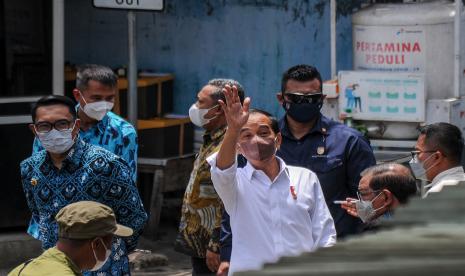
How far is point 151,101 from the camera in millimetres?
9930

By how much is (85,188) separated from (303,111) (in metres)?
1.19

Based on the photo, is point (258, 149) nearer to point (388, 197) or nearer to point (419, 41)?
point (388, 197)

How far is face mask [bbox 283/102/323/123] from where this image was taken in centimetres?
566

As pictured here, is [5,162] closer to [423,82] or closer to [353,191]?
[423,82]

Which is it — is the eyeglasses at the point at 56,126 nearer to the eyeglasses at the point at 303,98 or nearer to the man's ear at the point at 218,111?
the man's ear at the point at 218,111

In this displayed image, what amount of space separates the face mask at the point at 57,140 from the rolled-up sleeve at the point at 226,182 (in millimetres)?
913

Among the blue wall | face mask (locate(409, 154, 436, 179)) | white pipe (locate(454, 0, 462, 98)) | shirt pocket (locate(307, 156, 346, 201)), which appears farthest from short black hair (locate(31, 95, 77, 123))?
the blue wall

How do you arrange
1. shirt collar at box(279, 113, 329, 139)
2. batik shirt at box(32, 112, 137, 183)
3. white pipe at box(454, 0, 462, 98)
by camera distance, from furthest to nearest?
white pipe at box(454, 0, 462, 98) < batik shirt at box(32, 112, 137, 183) < shirt collar at box(279, 113, 329, 139)

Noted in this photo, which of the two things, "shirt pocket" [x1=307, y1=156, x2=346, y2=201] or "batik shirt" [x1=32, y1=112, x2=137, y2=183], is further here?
"batik shirt" [x1=32, y1=112, x2=137, y2=183]

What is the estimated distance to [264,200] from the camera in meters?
4.81

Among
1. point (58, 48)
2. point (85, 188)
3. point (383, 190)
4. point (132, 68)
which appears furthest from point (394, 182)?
point (58, 48)

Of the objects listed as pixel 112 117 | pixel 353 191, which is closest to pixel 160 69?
pixel 112 117

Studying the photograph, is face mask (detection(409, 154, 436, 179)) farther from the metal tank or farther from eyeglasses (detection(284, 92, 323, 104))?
the metal tank

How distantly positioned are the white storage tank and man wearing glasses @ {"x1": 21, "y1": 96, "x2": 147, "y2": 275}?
3.05 m
